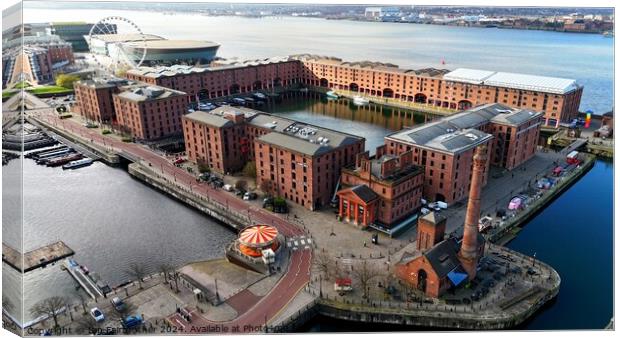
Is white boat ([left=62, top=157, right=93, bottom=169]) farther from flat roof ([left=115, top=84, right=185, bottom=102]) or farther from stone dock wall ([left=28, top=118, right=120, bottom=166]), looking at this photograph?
flat roof ([left=115, top=84, right=185, bottom=102])

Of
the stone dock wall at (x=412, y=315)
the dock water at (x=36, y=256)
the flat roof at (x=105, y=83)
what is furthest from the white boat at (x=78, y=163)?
the stone dock wall at (x=412, y=315)

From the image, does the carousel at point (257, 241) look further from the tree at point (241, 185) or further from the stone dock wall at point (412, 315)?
the tree at point (241, 185)

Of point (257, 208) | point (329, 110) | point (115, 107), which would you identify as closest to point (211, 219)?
point (257, 208)

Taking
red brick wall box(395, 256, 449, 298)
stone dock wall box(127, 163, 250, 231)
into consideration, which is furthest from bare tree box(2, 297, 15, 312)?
red brick wall box(395, 256, 449, 298)

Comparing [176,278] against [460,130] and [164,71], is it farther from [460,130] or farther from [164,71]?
[164,71]

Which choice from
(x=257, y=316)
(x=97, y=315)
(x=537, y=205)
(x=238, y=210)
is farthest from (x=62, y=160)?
(x=537, y=205)

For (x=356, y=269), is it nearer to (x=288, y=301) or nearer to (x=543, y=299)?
(x=288, y=301)
